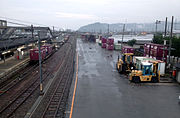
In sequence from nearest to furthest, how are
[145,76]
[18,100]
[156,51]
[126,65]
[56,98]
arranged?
[18,100] < [56,98] < [145,76] < [126,65] < [156,51]

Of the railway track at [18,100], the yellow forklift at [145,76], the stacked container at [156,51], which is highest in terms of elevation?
the stacked container at [156,51]

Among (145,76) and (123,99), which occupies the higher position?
(145,76)

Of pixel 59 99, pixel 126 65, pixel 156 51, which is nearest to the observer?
pixel 59 99

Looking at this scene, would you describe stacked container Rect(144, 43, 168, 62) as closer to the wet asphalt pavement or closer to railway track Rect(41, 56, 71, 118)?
the wet asphalt pavement

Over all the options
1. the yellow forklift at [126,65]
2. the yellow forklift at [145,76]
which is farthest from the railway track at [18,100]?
the yellow forklift at [126,65]

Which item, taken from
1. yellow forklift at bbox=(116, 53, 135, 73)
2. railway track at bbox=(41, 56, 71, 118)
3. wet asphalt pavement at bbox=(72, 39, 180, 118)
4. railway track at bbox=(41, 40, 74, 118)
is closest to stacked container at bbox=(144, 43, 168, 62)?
yellow forklift at bbox=(116, 53, 135, 73)

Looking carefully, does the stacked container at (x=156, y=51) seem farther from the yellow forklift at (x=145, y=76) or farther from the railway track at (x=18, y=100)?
the railway track at (x=18, y=100)

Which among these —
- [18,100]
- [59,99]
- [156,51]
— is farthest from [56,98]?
[156,51]

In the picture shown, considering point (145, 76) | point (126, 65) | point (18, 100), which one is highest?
point (126, 65)

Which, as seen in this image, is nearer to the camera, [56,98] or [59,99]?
[59,99]

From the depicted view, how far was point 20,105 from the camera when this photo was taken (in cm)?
1440

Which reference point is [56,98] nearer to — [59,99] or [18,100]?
[59,99]

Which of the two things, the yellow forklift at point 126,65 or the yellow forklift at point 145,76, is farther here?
the yellow forklift at point 126,65

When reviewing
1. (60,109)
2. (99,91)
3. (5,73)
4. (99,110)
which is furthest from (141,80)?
(5,73)
